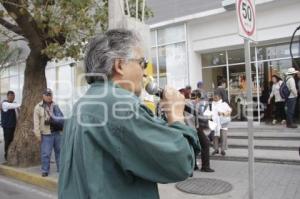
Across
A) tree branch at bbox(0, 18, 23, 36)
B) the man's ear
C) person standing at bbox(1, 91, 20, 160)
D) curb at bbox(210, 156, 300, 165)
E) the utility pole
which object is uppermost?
tree branch at bbox(0, 18, 23, 36)

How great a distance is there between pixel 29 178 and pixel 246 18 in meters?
5.70

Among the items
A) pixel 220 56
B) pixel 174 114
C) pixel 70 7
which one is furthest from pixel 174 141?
pixel 220 56

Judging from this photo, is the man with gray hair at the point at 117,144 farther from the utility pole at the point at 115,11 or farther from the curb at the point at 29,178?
the curb at the point at 29,178

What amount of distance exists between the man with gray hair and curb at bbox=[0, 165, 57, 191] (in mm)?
5763

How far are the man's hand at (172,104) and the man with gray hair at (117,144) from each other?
0.10ft

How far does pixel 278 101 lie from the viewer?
39.1ft

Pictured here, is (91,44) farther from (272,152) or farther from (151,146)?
(272,152)

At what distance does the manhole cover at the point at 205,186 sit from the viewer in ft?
21.1

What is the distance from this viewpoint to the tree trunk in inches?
352

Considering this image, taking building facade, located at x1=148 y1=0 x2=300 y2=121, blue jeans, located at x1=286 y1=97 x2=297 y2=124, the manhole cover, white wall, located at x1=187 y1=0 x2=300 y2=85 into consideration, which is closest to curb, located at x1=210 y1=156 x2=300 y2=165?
the manhole cover

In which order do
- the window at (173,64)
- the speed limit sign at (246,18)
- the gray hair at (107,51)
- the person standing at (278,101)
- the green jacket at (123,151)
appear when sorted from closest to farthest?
the green jacket at (123,151)
the gray hair at (107,51)
the speed limit sign at (246,18)
the person standing at (278,101)
the window at (173,64)

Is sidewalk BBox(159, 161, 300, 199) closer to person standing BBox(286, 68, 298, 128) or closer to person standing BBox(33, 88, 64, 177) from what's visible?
person standing BBox(33, 88, 64, 177)

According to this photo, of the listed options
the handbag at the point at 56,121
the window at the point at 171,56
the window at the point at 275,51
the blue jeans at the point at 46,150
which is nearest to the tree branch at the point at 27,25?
the handbag at the point at 56,121

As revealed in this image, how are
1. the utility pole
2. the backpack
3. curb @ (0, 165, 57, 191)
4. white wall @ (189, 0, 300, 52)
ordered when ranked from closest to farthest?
the utility pole < curb @ (0, 165, 57, 191) < the backpack < white wall @ (189, 0, 300, 52)
